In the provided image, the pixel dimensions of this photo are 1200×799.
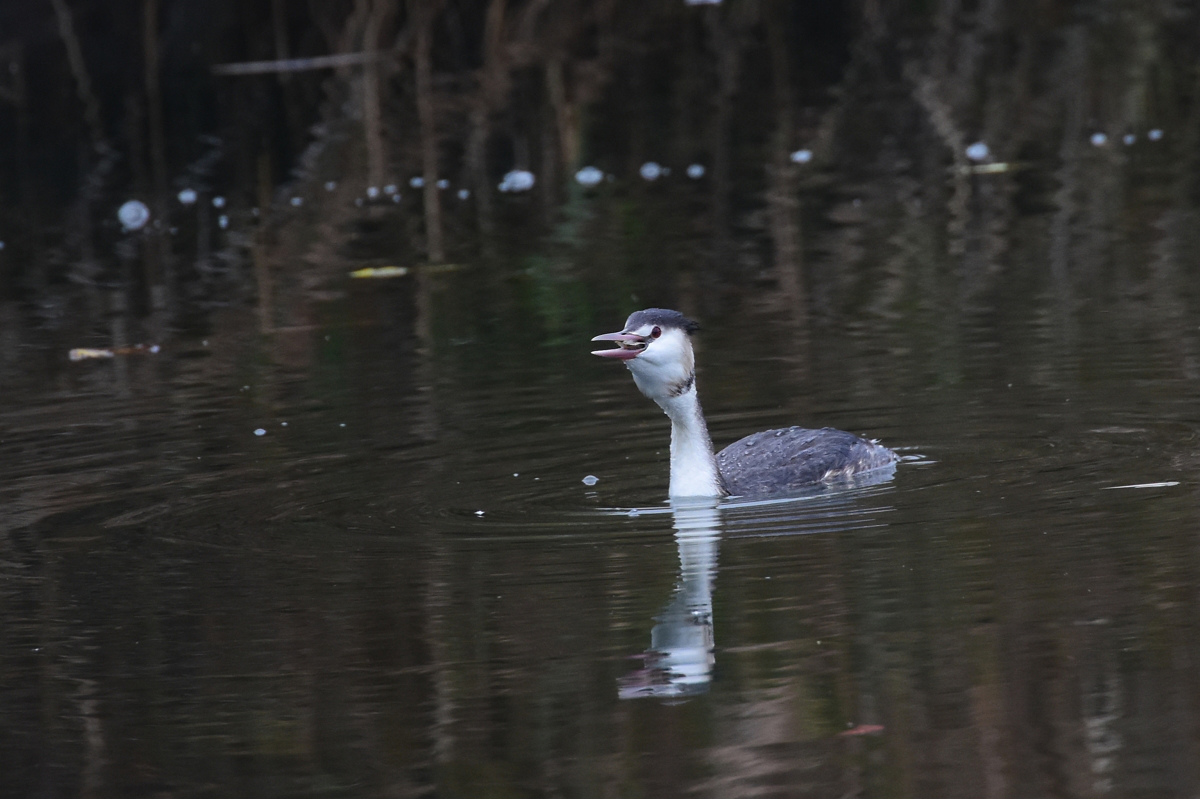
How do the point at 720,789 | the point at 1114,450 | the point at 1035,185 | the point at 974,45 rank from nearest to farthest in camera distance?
the point at 720,789, the point at 1114,450, the point at 1035,185, the point at 974,45

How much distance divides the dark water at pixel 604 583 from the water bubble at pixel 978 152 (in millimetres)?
6725

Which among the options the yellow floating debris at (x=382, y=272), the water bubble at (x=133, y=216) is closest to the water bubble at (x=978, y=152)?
the yellow floating debris at (x=382, y=272)

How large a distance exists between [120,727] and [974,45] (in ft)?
69.9

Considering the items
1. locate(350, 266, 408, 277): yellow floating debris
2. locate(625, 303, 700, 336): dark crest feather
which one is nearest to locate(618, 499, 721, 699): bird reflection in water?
locate(625, 303, 700, 336): dark crest feather

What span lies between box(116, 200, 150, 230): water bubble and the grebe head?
36.3 ft

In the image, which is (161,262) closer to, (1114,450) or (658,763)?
(1114,450)

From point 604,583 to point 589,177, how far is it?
12.5 meters

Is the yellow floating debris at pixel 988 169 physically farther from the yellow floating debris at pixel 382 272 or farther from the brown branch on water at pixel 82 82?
the brown branch on water at pixel 82 82

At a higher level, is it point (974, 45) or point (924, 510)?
point (974, 45)

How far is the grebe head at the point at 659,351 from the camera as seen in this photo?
8742 mm

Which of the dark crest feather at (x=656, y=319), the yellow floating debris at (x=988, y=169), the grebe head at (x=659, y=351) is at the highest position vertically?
the yellow floating debris at (x=988, y=169)

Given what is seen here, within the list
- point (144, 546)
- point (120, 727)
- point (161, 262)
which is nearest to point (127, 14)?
point (161, 262)

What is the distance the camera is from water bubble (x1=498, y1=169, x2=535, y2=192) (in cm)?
1945

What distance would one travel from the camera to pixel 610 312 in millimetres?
13406
